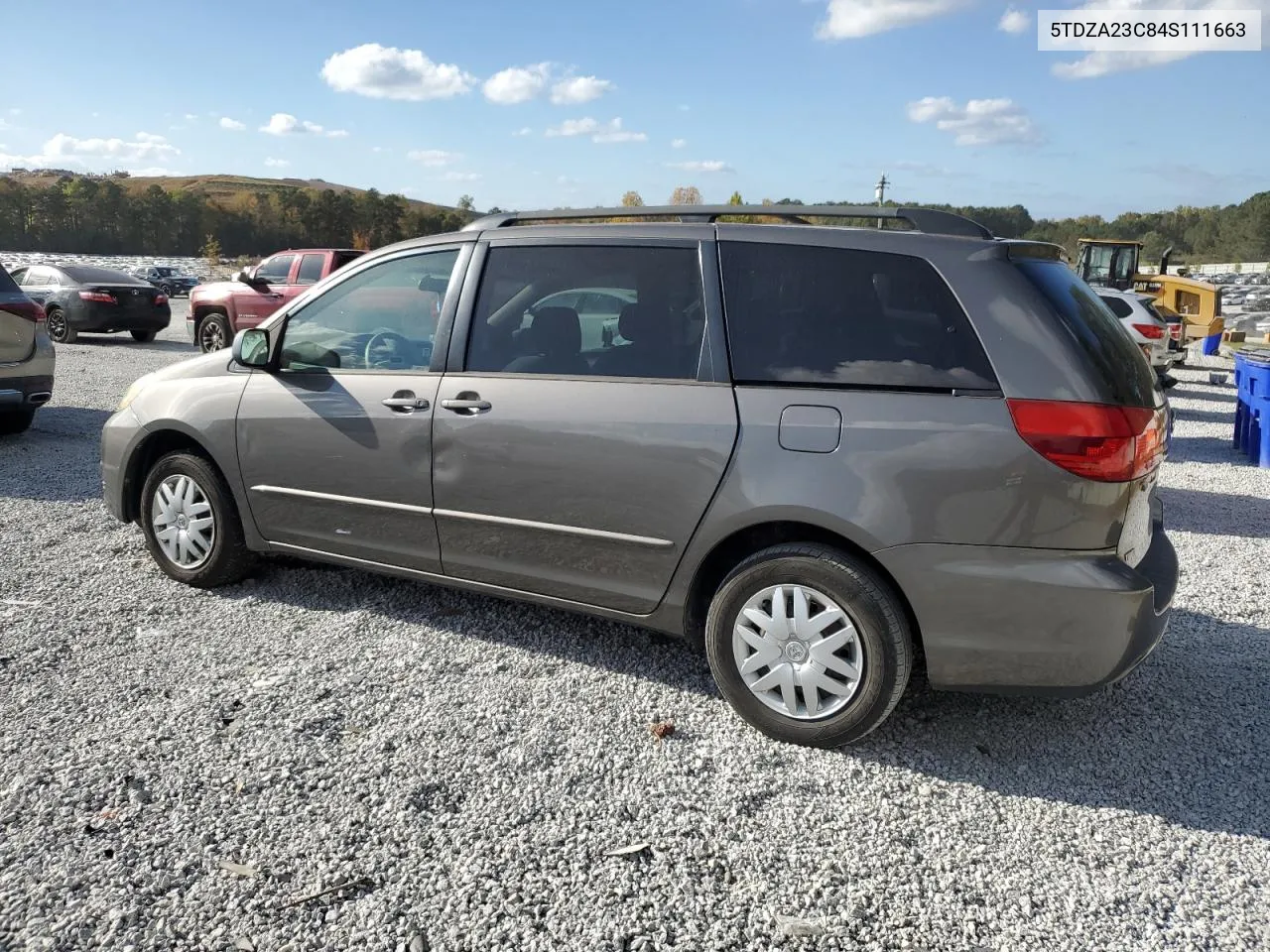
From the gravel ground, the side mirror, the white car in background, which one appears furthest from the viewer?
the white car in background

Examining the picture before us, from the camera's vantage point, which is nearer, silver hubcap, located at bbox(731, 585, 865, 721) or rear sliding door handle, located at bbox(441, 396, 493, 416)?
silver hubcap, located at bbox(731, 585, 865, 721)

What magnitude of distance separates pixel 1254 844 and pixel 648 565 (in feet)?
6.96

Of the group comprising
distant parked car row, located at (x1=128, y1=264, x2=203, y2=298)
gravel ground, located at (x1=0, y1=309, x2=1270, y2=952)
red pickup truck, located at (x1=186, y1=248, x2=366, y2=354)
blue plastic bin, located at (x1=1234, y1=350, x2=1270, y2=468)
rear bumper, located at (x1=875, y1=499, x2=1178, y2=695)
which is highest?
distant parked car row, located at (x1=128, y1=264, x2=203, y2=298)

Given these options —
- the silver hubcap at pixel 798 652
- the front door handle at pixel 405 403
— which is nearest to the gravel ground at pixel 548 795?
the silver hubcap at pixel 798 652

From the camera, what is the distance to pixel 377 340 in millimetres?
4176

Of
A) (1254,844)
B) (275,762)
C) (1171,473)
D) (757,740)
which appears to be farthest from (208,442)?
(1171,473)

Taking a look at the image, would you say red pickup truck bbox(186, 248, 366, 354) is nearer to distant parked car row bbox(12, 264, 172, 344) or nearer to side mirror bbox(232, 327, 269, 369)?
distant parked car row bbox(12, 264, 172, 344)

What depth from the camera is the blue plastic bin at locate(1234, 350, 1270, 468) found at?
888 centimetres

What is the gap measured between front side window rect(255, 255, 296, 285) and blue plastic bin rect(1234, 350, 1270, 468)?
47.9ft

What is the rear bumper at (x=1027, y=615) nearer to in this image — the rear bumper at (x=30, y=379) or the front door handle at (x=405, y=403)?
the front door handle at (x=405, y=403)

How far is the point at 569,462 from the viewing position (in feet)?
11.7

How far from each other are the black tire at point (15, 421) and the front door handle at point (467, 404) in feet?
24.2

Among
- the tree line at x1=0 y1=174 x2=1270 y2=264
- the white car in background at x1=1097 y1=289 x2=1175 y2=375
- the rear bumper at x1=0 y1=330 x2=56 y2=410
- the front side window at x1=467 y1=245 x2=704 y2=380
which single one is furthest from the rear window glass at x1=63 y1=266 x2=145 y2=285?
the tree line at x1=0 y1=174 x2=1270 y2=264

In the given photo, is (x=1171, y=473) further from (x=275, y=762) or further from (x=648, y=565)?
(x=275, y=762)
